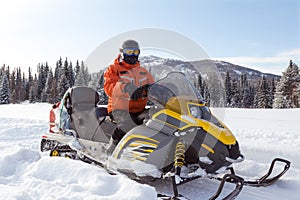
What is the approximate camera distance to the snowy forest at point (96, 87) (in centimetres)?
811

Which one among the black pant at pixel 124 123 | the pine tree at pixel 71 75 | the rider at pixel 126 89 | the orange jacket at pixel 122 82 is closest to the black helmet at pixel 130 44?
the rider at pixel 126 89

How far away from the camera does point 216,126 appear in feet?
10.7

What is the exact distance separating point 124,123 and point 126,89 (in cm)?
48

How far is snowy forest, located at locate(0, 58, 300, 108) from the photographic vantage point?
8113 mm

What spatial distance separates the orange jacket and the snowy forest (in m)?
0.88

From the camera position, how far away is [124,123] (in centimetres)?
387

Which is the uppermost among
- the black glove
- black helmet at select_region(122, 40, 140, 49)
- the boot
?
black helmet at select_region(122, 40, 140, 49)

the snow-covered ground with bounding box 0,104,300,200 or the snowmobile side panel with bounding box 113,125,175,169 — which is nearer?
the snow-covered ground with bounding box 0,104,300,200

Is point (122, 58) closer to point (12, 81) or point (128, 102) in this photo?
point (128, 102)

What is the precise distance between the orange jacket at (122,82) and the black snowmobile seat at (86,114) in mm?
298

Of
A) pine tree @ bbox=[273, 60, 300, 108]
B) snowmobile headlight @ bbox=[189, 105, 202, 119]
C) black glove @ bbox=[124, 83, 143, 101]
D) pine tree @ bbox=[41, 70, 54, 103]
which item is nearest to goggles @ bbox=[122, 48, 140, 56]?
black glove @ bbox=[124, 83, 143, 101]

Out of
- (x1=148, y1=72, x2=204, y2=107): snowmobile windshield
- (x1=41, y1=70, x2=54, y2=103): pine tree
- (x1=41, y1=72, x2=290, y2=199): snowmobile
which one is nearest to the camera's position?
(x1=41, y1=72, x2=290, y2=199): snowmobile

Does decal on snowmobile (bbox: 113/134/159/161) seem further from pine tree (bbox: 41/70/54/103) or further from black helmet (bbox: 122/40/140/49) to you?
pine tree (bbox: 41/70/54/103)

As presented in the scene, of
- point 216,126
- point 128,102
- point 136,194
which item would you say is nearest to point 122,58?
point 128,102
